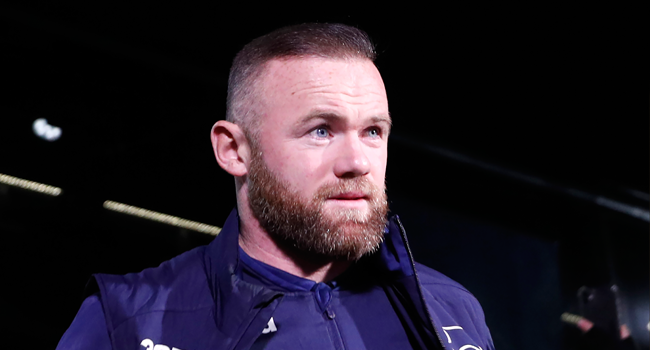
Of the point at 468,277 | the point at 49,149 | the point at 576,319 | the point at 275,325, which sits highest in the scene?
the point at 49,149

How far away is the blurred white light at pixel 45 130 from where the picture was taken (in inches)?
64.6

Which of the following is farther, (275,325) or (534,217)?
(534,217)

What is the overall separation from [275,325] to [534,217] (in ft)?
4.01

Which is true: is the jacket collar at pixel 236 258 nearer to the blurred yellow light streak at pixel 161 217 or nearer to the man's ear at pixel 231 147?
the man's ear at pixel 231 147

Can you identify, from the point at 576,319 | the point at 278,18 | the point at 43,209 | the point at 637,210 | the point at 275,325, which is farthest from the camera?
the point at 637,210

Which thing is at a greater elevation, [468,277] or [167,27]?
[167,27]

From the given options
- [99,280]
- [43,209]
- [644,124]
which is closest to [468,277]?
[644,124]

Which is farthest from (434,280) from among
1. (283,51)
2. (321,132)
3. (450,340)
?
(283,51)

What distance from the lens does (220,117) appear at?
1812mm

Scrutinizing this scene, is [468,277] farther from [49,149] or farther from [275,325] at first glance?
[49,149]

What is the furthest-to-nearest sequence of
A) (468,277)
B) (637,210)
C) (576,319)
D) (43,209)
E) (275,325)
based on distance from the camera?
(637,210), (576,319), (468,277), (43,209), (275,325)

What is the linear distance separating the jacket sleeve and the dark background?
439mm

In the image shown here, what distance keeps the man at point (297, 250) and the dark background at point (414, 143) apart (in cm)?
44

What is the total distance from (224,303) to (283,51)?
0.56 m
